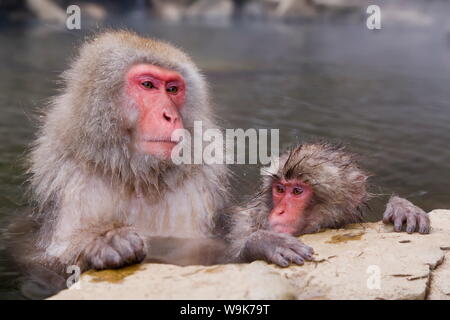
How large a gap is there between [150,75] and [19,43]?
12.2 meters

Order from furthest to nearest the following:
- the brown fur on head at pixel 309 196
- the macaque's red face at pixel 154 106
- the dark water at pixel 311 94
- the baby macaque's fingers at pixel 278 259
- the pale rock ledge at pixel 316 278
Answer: the dark water at pixel 311 94 → the brown fur on head at pixel 309 196 → the macaque's red face at pixel 154 106 → the baby macaque's fingers at pixel 278 259 → the pale rock ledge at pixel 316 278

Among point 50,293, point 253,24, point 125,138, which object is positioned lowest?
point 50,293

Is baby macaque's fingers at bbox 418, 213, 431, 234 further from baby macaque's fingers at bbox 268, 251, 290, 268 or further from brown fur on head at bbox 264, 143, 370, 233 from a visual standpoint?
baby macaque's fingers at bbox 268, 251, 290, 268

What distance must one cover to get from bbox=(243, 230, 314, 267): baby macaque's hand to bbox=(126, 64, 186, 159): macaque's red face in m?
0.76

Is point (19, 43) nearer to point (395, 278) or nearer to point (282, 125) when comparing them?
point (282, 125)

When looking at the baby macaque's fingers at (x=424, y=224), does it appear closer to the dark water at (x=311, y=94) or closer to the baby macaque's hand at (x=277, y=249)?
the baby macaque's hand at (x=277, y=249)

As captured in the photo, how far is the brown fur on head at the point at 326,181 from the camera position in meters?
4.32

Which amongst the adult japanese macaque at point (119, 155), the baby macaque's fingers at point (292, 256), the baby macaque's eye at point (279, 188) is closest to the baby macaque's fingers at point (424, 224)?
the baby macaque's eye at point (279, 188)

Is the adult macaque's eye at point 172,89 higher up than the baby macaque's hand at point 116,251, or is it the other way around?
the adult macaque's eye at point 172,89

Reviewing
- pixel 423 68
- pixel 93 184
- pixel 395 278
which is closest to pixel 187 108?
pixel 93 184

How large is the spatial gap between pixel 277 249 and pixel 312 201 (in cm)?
75

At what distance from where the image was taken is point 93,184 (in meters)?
4.18

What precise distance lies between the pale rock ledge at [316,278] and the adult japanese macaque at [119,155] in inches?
21.6

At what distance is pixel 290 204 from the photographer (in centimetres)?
427
